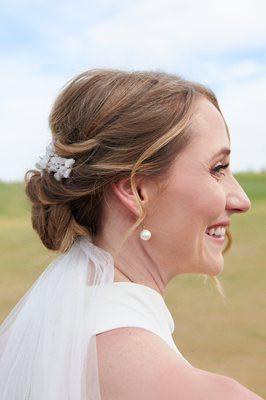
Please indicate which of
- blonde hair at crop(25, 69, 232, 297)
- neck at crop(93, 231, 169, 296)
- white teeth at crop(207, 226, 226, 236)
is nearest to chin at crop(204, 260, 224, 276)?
white teeth at crop(207, 226, 226, 236)

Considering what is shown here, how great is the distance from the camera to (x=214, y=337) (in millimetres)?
7309

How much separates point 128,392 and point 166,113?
0.87 metres

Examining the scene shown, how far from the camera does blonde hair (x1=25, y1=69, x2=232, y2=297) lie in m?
2.23

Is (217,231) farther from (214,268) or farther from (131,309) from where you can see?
(131,309)

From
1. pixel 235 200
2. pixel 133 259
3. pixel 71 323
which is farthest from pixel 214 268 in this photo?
pixel 71 323

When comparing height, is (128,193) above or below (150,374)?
above

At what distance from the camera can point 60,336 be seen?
7.14 ft

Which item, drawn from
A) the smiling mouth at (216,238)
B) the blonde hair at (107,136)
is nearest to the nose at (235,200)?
the smiling mouth at (216,238)

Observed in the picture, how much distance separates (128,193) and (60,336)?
Answer: 49 cm

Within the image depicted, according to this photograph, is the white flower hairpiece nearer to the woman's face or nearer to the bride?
the bride

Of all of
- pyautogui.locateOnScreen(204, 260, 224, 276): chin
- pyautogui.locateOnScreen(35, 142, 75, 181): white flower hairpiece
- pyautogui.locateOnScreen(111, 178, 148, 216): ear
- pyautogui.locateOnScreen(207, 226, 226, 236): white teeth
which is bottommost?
A: pyautogui.locateOnScreen(204, 260, 224, 276): chin

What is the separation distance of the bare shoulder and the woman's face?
1.44 feet

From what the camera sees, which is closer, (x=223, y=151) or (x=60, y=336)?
(x=60, y=336)

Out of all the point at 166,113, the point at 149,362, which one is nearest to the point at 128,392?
the point at 149,362
